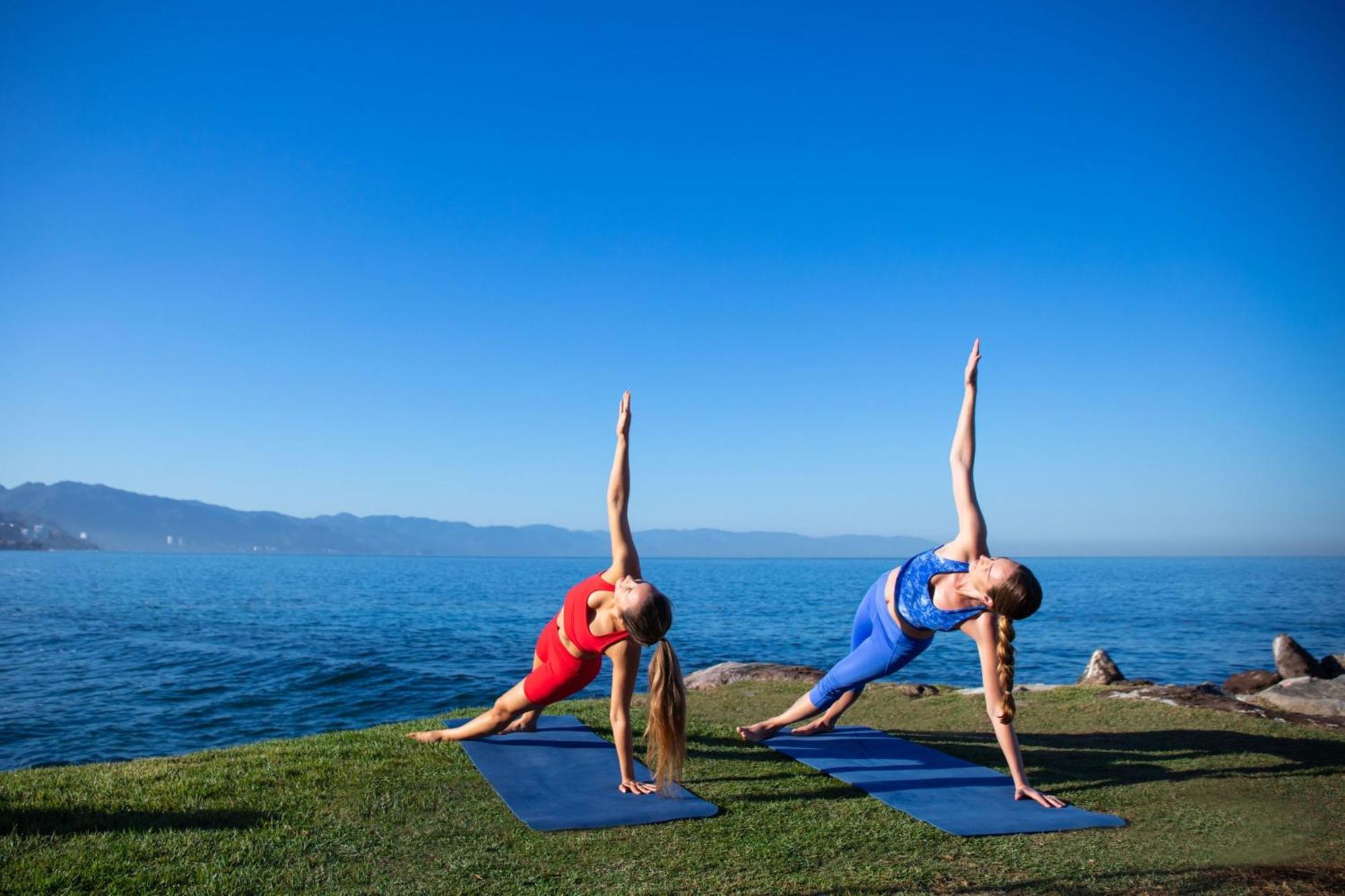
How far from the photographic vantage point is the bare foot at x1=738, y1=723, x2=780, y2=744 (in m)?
6.48

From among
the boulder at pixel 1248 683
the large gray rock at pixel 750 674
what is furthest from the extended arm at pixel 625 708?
the boulder at pixel 1248 683

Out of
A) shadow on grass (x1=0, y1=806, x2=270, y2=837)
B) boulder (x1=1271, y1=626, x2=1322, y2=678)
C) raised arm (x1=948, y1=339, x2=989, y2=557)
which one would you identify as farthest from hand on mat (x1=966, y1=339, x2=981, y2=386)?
boulder (x1=1271, y1=626, x2=1322, y2=678)

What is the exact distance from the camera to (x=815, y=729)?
6.73 m

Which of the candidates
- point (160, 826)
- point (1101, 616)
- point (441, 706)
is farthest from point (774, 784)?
point (1101, 616)

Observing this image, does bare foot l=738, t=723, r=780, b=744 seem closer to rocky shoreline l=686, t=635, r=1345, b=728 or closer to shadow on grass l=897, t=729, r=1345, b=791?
shadow on grass l=897, t=729, r=1345, b=791

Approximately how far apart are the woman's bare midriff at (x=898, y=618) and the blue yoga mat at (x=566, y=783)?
5.52 ft

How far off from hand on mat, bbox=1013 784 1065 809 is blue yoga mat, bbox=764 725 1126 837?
3cm

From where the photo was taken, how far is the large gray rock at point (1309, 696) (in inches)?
317

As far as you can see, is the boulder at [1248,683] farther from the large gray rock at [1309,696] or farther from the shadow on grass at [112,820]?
the shadow on grass at [112,820]

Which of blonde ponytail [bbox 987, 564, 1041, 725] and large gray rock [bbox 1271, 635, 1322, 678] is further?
large gray rock [bbox 1271, 635, 1322, 678]

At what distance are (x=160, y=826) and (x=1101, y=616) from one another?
1470 inches

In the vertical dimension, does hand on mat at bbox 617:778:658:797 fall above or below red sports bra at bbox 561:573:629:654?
below

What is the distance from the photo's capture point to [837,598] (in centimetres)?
4956

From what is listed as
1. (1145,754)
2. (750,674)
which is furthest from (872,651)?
(750,674)
